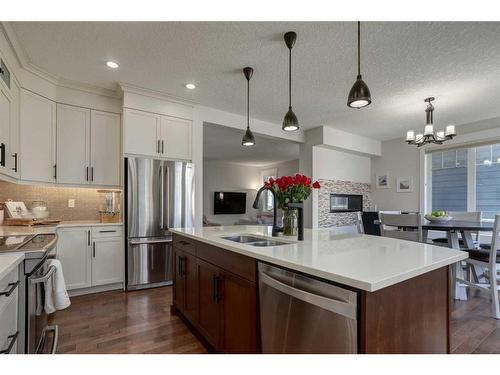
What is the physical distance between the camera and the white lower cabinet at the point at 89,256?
9.68 feet

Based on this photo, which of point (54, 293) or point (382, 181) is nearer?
point (54, 293)

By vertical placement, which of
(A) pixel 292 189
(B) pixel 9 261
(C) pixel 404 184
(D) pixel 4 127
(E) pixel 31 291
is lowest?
(E) pixel 31 291

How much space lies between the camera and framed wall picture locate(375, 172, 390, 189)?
5941 mm

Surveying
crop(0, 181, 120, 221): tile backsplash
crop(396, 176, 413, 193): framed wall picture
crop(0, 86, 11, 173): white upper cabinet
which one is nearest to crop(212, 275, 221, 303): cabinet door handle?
crop(0, 86, 11, 173): white upper cabinet

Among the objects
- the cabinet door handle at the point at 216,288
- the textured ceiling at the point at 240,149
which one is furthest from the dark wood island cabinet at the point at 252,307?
the textured ceiling at the point at 240,149

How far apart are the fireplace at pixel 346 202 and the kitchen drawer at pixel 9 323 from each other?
4.98 meters

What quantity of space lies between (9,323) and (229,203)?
7.56 metres

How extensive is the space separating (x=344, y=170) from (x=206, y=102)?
11.2ft

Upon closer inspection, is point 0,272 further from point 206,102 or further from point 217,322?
point 206,102

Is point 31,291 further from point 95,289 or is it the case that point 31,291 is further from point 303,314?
point 95,289

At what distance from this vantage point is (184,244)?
2.26m

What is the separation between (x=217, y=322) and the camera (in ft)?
5.65

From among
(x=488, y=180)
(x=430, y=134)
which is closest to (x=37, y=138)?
(x=430, y=134)
